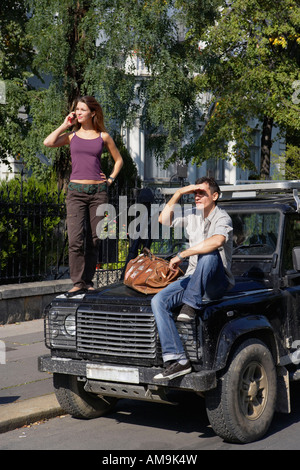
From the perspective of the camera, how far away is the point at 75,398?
19.3 feet

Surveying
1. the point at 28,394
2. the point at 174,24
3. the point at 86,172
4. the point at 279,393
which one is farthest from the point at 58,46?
the point at 279,393

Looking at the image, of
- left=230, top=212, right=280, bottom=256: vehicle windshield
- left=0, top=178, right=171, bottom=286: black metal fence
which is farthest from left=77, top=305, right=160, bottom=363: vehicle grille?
left=0, top=178, right=171, bottom=286: black metal fence

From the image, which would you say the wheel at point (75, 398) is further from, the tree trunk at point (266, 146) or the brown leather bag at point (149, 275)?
the tree trunk at point (266, 146)

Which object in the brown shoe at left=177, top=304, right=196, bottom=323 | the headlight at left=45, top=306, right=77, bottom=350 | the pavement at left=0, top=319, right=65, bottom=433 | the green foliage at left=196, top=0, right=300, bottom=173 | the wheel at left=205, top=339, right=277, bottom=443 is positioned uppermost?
the green foliage at left=196, top=0, right=300, bottom=173

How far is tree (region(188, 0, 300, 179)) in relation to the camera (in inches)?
621

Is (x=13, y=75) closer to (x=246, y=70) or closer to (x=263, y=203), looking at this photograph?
(x=246, y=70)

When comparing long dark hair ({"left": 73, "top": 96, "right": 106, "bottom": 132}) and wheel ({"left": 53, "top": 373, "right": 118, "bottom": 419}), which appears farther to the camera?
long dark hair ({"left": 73, "top": 96, "right": 106, "bottom": 132})

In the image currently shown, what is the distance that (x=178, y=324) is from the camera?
502 centimetres

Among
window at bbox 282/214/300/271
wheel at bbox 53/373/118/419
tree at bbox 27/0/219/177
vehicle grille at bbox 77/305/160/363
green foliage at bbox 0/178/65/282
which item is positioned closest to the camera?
vehicle grille at bbox 77/305/160/363

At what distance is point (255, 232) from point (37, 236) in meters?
5.53

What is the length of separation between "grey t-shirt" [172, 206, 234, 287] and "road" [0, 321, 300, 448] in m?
1.29

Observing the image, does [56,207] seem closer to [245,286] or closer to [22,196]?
[22,196]

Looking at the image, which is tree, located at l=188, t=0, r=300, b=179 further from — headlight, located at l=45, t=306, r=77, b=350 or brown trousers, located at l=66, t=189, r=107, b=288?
headlight, located at l=45, t=306, r=77, b=350

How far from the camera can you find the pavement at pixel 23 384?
5.95 metres
